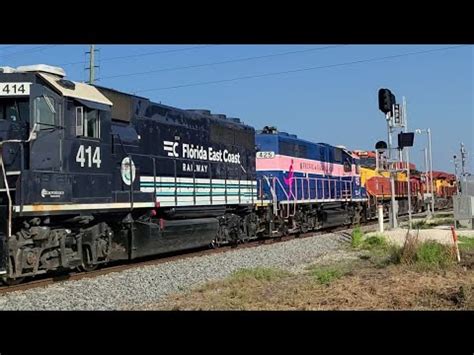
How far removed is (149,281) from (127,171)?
2.96 m

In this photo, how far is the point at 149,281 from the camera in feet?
34.0

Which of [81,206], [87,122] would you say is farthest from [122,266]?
[87,122]

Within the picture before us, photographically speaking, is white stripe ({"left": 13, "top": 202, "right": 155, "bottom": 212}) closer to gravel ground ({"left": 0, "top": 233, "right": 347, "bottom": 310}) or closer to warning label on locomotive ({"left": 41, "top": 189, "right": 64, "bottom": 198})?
warning label on locomotive ({"left": 41, "top": 189, "right": 64, "bottom": 198})

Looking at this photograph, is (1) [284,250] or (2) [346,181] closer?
(1) [284,250]

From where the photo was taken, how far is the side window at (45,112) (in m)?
10.0

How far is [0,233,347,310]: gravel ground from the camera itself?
8352mm

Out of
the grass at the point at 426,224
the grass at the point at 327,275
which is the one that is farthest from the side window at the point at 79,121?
the grass at the point at 426,224

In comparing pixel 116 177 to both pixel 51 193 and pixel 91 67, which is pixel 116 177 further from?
pixel 91 67

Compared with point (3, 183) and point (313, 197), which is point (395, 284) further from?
point (313, 197)

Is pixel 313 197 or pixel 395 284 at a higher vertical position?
pixel 313 197

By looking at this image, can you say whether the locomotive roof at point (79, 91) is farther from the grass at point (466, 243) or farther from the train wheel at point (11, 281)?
the grass at point (466, 243)
